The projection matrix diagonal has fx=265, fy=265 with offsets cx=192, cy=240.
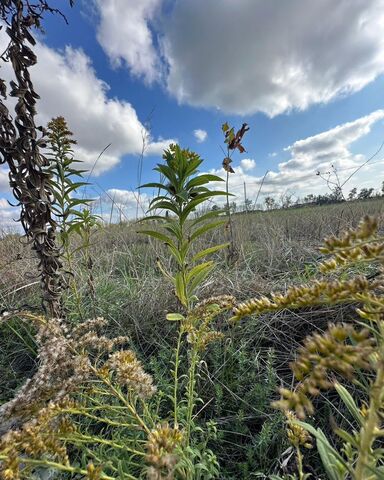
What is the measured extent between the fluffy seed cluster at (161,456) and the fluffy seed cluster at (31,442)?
9.5 inches

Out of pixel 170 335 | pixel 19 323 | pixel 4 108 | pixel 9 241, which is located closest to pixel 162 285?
pixel 170 335

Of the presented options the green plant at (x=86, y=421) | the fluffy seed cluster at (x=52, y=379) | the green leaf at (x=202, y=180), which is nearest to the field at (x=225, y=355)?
the green plant at (x=86, y=421)

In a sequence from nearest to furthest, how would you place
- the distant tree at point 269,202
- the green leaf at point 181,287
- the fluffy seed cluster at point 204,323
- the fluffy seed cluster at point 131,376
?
the fluffy seed cluster at point 131,376 < the fluffy seed cluster at point 204,323 < the green leaf at point 181,287 < the distant tree at point 269,202

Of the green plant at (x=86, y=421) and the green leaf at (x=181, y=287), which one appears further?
the green leaf at (x=181, y=287)

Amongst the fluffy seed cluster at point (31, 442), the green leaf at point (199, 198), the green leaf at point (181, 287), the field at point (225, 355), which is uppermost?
the green leaf at point (199, 198)

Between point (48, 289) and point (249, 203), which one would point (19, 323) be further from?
point (249, 203)

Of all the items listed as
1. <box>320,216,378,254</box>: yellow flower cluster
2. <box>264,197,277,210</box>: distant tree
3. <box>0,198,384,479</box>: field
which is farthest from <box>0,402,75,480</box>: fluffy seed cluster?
<box>264,197,277,210</box>: distant tree

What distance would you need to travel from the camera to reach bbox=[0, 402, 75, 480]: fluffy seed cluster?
537 millimetres

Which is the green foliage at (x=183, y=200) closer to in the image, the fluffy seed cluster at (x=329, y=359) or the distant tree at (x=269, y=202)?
the fluffy seed cluster at (x=329, y=359)

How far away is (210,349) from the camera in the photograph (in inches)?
67.6

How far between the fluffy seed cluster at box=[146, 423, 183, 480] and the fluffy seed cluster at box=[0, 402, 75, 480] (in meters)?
0.24

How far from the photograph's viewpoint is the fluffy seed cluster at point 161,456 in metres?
0.45

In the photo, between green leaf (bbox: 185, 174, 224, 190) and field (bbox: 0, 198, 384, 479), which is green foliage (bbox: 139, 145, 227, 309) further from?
field (bbox: 0, 198, 384, 479)

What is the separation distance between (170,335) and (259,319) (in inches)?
25.8
